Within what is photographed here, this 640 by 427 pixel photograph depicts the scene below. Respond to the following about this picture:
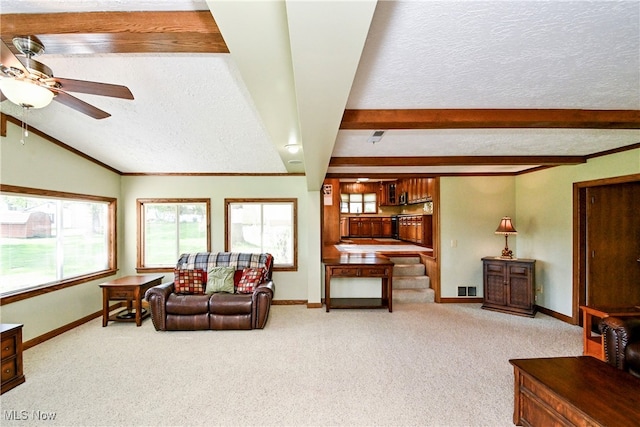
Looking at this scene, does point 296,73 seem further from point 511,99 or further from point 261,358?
point 261,358

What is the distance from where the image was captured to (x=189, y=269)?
474 centimetres

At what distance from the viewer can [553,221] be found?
4785 mm

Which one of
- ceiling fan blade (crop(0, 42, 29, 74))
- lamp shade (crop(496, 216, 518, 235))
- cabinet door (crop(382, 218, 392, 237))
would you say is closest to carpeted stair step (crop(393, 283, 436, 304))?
lamp shade (crop(496, 216, 518, 235))

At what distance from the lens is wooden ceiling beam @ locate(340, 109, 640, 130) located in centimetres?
257

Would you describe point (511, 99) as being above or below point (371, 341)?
above

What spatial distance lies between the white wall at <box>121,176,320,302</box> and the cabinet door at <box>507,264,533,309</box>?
3.14m

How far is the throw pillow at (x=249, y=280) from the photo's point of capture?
14.8 feet

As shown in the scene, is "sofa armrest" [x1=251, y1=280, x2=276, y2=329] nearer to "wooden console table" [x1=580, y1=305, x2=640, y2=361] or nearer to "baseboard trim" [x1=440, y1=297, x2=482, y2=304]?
"baseboard trim" [x1=440, y1=297, x2=482, y2=304]

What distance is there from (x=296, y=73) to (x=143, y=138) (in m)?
3.62

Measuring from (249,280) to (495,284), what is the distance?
397 centimetres

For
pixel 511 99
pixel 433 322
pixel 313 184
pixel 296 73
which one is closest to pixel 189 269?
pixel 313 184

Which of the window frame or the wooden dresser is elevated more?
the window frame

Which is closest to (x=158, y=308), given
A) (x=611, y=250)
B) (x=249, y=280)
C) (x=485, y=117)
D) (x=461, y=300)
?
(x=249, y=280)

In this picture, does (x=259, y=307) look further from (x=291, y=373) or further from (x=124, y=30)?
(x=124, y=30)
